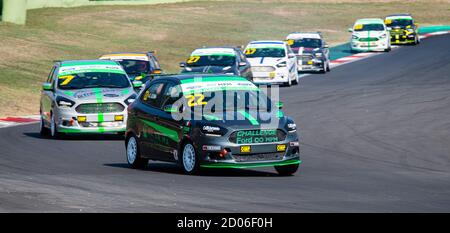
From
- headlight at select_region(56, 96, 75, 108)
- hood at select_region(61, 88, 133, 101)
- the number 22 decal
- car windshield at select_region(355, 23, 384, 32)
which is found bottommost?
headlight at select_region(56, 96, 75, 108)

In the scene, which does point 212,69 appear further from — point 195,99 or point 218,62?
point 195,99

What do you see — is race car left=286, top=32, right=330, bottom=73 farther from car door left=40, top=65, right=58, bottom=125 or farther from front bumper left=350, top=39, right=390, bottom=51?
car door left=40, top=65, right=58, bottom=125

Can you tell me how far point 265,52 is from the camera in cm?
3781

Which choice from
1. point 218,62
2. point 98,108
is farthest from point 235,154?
point 218,62

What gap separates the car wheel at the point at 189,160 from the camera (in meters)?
16.7

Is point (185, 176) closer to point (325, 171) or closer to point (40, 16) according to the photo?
point (325, 171)

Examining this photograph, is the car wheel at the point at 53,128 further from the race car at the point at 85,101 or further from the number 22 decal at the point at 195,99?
the number 22 decal at the point at 195,99

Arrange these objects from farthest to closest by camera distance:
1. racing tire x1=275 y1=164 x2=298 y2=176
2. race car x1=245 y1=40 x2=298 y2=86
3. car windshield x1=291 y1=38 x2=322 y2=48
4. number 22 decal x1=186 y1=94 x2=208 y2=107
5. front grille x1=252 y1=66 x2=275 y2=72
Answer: car windshield x1=291 y1=38 x2=322 y2=48
front grille x1=252 y1=66 x2=275 y2=72
race car x1=245 y1=40 x2=298 y2=86
number 22 decal x1=186 y1=94 x2=208 y2=107
racing tire x1=275 y1=164 x2=298 y2=176

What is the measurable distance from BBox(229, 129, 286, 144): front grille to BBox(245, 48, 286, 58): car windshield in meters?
20.6

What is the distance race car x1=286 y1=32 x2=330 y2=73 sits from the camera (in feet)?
135

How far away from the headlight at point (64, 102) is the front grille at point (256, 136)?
25.2 feet

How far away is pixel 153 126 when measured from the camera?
17.9 metres

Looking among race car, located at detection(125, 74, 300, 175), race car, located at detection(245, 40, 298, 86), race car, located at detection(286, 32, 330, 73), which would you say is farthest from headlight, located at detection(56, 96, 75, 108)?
race car, located at detection(286, 32, 330, 73)

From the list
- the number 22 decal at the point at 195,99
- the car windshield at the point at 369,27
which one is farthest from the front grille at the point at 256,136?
the car windshield at the point at 369,27
